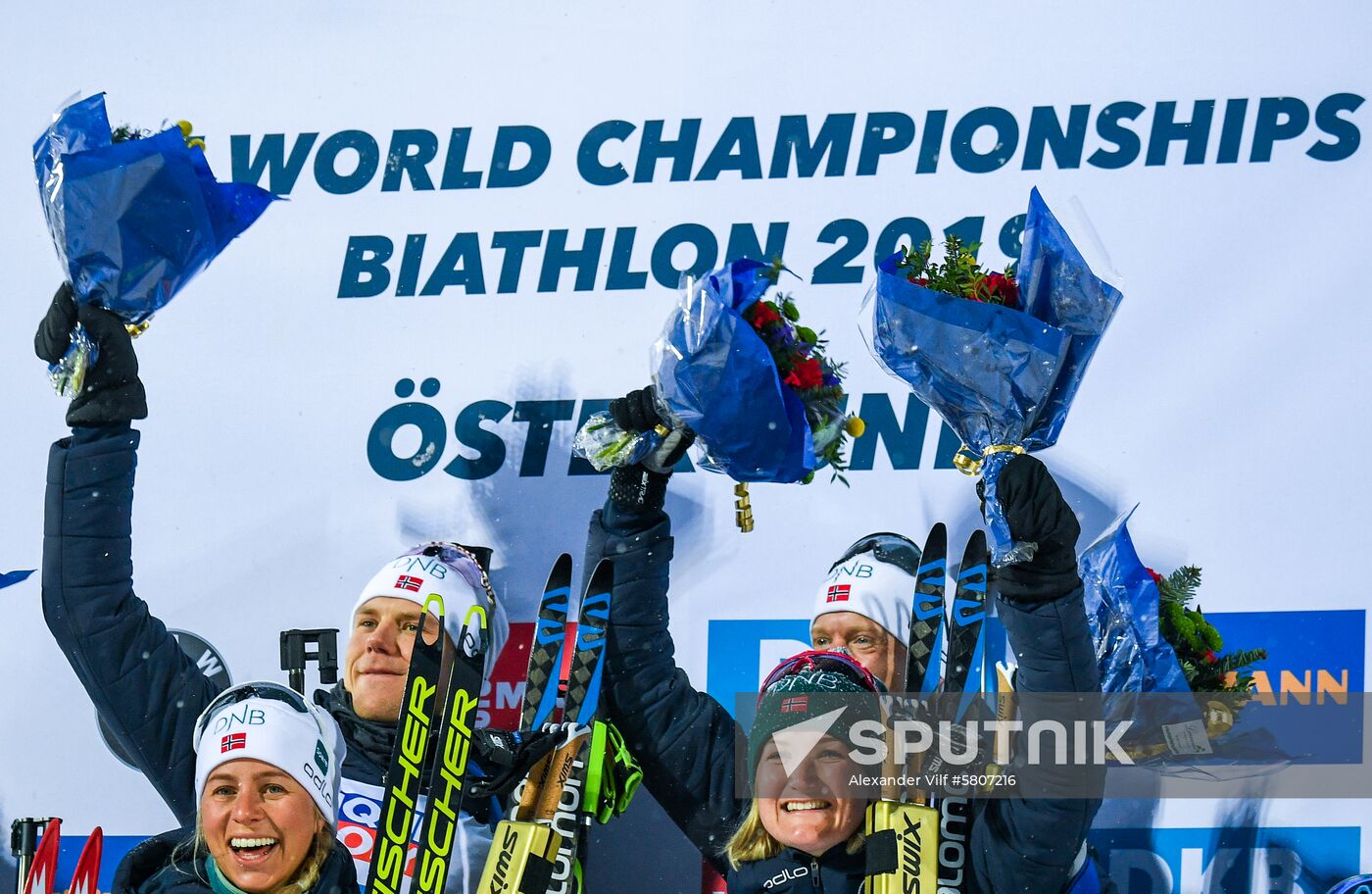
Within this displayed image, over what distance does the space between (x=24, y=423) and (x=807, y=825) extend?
269 centimetres

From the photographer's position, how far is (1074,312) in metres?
3.11

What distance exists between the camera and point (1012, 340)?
10.1ft

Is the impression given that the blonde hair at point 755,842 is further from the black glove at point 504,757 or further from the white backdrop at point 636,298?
the white backdrop at point 636,298

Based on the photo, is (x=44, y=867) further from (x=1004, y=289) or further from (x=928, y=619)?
(x=1004, y=289)

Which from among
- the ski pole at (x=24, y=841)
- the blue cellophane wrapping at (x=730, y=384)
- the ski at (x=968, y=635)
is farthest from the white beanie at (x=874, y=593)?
the ski pole at (x=24, y=841)

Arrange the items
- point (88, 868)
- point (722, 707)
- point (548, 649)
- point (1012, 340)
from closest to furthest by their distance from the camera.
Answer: point (1012, 340), point (88, 868), point (548, 649), point (722, 707)

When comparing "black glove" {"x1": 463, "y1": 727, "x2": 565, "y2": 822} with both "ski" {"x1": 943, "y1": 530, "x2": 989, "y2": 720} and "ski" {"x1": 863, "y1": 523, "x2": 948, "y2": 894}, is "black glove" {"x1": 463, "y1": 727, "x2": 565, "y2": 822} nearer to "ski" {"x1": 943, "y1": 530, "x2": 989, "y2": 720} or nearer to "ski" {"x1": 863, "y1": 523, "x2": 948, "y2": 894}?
"ski" {"x1": 863, "y1": 523, "x2": 948, "y2": 894}

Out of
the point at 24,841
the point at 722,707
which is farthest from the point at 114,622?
the point at 722,707

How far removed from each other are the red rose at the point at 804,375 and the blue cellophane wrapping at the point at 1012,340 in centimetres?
41

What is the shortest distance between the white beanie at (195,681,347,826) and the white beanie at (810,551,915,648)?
1210 mm

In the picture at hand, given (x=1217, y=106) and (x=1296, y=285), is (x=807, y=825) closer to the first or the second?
(x=1296, y=285)

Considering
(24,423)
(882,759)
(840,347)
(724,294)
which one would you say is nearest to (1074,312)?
(724,294)

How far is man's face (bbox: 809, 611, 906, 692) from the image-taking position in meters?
3.90

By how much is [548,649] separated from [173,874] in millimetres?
1028
